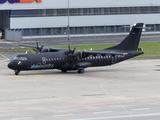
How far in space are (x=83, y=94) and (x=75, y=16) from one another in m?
66.2

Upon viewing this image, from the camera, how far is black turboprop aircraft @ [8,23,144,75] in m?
47.6

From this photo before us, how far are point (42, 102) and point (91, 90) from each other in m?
6.63

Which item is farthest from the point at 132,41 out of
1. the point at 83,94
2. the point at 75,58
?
the point at 83,94

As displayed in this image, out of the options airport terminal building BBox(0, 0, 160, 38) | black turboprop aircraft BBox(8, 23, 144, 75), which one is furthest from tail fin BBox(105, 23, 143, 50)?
airport terminal building BBox(0, 0, 160, 38)

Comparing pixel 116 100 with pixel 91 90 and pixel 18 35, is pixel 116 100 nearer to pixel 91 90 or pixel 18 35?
pixel 91 90

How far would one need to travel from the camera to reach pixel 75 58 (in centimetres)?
5000

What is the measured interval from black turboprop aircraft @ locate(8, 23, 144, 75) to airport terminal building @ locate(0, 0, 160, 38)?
44.2 m

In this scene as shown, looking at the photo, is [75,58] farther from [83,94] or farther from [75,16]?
[75,16]

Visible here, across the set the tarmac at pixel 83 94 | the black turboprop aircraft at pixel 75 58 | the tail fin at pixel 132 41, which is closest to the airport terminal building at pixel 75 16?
the tarmac at pixel 83 94

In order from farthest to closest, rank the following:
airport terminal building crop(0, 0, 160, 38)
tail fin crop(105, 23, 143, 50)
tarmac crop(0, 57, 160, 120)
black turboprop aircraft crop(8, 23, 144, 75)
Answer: airport terminal building crop(0, 0, 160, 38) → tail fin crop(105, 23, 143, 50) → black turboprop aircraft crop(8, 23, 144, 75) → tarmac crop(0, 57, 160, 120)

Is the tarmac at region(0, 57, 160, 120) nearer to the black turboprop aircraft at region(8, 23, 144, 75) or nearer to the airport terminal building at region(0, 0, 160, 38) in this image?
the black turboprop aircraft at region(8, 23, 144, 75)

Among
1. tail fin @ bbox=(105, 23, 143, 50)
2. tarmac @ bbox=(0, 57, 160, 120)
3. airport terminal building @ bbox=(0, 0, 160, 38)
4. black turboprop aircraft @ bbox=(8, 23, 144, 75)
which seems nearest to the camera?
tarmac @ bbox=(0, 57, 160, 120)

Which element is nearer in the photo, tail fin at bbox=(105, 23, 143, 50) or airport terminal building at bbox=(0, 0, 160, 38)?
tail fin at bbox=(105, 23, 143, 50)

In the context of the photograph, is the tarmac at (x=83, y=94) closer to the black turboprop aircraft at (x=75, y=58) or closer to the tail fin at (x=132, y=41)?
the black turboprop aircraft at (x=75, y=58)
